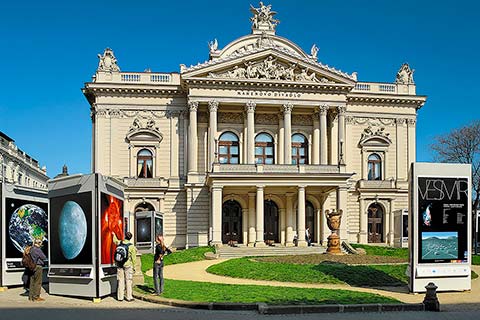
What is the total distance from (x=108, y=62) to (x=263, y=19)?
15.2m

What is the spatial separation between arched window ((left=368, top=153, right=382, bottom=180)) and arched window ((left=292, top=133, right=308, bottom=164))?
21.7 ft

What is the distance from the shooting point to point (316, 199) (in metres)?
46.8

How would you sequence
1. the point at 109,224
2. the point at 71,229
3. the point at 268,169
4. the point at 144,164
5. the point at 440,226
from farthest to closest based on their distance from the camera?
the point at 144,164 → the point at 268,169 → the point at 440,226 → the point at 109,224 → the point at 71,229

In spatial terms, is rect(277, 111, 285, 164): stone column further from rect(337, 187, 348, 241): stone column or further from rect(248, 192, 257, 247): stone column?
rect(337, 187, 348, 241): stone column

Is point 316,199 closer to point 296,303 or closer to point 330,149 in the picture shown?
point 330,149

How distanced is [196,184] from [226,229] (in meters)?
4.89

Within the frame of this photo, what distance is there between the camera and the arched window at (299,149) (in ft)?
159

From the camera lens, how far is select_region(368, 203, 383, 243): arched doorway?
4941 centimetres

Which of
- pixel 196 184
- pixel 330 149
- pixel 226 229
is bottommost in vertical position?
pixel 226 229

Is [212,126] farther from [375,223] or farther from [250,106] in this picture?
[375,223]

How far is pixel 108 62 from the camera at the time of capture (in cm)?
4722

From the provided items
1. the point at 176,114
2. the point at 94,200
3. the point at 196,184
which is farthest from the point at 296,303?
the point at 176,114

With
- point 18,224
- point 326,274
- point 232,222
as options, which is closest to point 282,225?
point 232,222

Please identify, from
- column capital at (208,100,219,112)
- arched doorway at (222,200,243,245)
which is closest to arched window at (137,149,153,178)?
column capital at (208,100,219,112)
